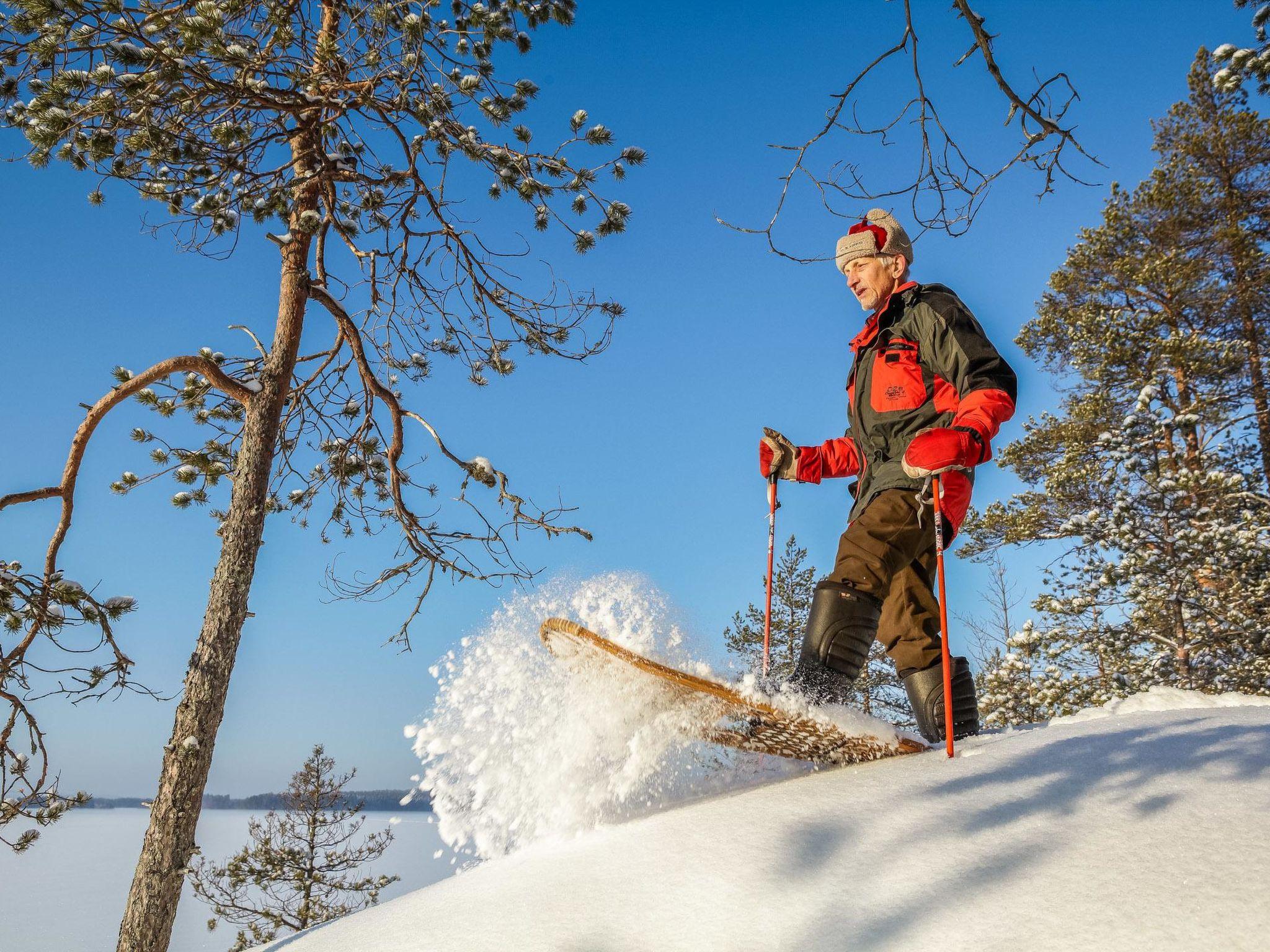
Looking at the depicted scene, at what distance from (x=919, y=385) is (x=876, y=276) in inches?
25.3

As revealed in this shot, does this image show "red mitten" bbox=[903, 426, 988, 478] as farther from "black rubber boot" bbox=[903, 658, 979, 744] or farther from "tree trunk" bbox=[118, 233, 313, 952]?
"tree trunk" bbox=[118, 233, 313, 952]

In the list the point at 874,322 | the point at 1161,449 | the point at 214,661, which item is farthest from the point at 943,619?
the point at 1161,449

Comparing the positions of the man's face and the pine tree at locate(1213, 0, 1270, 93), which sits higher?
the pine tree at locate(1213, 0, 1270, 93)

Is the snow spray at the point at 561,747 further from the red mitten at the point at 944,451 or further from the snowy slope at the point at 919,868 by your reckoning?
the red mitten at the point at 944,451

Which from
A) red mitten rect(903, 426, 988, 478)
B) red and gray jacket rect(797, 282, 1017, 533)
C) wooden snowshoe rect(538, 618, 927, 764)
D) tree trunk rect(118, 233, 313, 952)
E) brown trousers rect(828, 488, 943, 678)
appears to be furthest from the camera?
tree trunk rect(118, 233, 313, 952)

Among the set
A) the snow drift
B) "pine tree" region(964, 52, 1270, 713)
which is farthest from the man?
"pine tree" region(964, 52, 1270, 713)

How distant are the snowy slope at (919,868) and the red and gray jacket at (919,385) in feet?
3.55

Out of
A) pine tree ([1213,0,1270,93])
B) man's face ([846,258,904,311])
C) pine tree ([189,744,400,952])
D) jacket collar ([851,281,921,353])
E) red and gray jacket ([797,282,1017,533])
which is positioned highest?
pine tree ([1213,0,1270,93])

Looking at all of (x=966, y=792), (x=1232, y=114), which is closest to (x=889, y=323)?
(x=966, y=792)

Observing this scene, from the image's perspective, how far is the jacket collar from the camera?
3.27 metres

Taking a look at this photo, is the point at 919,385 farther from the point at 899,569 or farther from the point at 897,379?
the point at 899,569

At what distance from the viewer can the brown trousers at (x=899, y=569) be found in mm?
3004

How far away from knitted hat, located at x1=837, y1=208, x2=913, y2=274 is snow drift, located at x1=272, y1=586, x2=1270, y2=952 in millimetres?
1883

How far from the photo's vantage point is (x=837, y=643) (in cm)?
296
